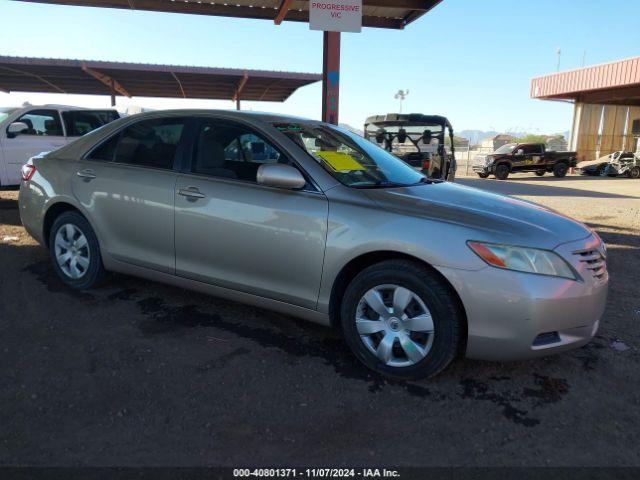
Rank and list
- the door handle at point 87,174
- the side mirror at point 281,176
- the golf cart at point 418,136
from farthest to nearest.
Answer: the golf cart at point 418,136 → the door handle at point 87,174 → the side mirror at point 281,176

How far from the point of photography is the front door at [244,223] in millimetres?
3188

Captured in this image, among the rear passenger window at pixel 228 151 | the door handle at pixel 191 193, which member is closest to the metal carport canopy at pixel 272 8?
the rear passenger window at pixel 228 151

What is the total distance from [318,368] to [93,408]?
1.31m

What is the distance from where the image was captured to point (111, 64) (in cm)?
1709

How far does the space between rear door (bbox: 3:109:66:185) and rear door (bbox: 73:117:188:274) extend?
5.54 meters

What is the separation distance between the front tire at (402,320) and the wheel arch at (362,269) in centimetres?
2

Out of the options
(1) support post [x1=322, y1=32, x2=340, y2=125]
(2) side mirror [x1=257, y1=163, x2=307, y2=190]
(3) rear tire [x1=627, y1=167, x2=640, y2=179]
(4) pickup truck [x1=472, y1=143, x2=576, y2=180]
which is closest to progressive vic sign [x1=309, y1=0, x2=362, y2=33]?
(1) support post [x1=322, y1=32, x2=340, y2=125]

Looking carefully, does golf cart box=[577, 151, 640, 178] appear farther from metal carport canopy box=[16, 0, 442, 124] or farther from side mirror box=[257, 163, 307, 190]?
side mirror box=[257, 163, 307, 190]

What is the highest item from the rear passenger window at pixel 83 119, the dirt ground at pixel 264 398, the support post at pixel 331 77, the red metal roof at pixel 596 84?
the red metal roof at pixel 596 84

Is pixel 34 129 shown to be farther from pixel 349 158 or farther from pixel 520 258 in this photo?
pixel 520 258

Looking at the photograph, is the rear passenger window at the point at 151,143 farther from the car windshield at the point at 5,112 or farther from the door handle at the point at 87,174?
the car windshield at the point at 5,112

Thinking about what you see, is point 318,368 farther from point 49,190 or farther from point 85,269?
point 49,190

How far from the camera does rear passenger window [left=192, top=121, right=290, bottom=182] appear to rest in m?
3.58

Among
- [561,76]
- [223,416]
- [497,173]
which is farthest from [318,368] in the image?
[561,76]
